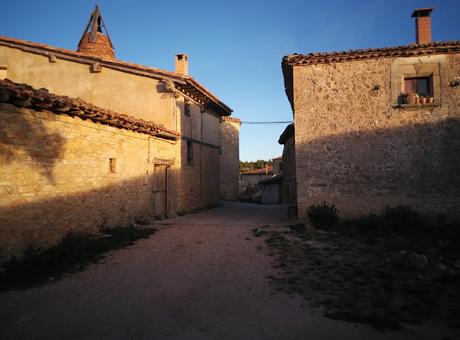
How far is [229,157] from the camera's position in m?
25.6

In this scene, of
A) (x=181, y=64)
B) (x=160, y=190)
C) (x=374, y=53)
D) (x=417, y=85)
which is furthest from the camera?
(x=181, y=64)

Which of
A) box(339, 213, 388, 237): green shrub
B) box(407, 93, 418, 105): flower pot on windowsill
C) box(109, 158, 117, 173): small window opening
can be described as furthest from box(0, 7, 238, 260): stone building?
box(407, 93, 418, 105): flower pot on windowsill

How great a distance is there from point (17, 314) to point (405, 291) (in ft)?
17.4

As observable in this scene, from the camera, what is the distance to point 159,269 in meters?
5.75

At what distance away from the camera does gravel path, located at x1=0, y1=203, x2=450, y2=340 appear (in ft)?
11.1

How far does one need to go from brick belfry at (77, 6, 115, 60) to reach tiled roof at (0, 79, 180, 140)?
A: 7687mm

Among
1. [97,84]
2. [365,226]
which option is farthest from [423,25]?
[97,84]

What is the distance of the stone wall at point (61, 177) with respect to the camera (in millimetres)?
6043

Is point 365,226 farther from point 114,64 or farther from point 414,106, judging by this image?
point 114,64

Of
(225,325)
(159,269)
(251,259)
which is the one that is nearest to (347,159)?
(251,259)

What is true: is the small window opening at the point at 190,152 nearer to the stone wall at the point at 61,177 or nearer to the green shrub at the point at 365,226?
the stone wall at the point at 61,177

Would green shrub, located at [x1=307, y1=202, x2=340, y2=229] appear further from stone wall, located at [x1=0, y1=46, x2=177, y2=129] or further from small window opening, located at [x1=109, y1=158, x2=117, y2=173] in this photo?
stone wall, located at [x1=0, y1=46, x2=177, y2=129]

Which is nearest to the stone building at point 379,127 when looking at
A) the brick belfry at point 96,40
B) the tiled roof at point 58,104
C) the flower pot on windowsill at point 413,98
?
the flower pot on windowsill at point 413,98

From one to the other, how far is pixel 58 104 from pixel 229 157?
62.6 ft
